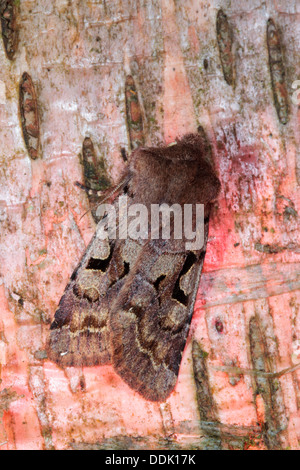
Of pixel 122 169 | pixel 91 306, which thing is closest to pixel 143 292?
pixel 91 306

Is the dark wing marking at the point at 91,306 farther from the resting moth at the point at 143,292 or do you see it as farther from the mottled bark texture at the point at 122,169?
the mottled bark texture at the point at 122,169

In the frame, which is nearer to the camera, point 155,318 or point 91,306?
point 155,318

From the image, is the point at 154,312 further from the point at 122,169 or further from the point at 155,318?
the point at 122,169

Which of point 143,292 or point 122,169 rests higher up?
point 122,169

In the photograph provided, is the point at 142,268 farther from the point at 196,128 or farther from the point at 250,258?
the point at 196,128

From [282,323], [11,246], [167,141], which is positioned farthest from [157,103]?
[282,323]

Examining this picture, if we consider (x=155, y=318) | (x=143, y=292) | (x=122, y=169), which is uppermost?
(x=122, y=169)

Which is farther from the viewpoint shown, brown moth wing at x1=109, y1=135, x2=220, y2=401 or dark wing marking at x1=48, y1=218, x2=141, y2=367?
dark wing marking at x1=48, y1=218, x2=141, y2=367

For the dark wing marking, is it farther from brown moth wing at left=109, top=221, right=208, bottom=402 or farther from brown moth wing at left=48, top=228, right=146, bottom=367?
brown moth wing at left=109, top=221, right=208, bottom=402

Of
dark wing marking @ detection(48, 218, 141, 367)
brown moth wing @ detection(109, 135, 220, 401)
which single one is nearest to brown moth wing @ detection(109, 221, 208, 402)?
brown moth wing @ detection(109, 135, 220, 401)

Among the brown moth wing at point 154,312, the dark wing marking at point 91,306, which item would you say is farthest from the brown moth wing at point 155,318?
the dark wing marking at point 91,306
